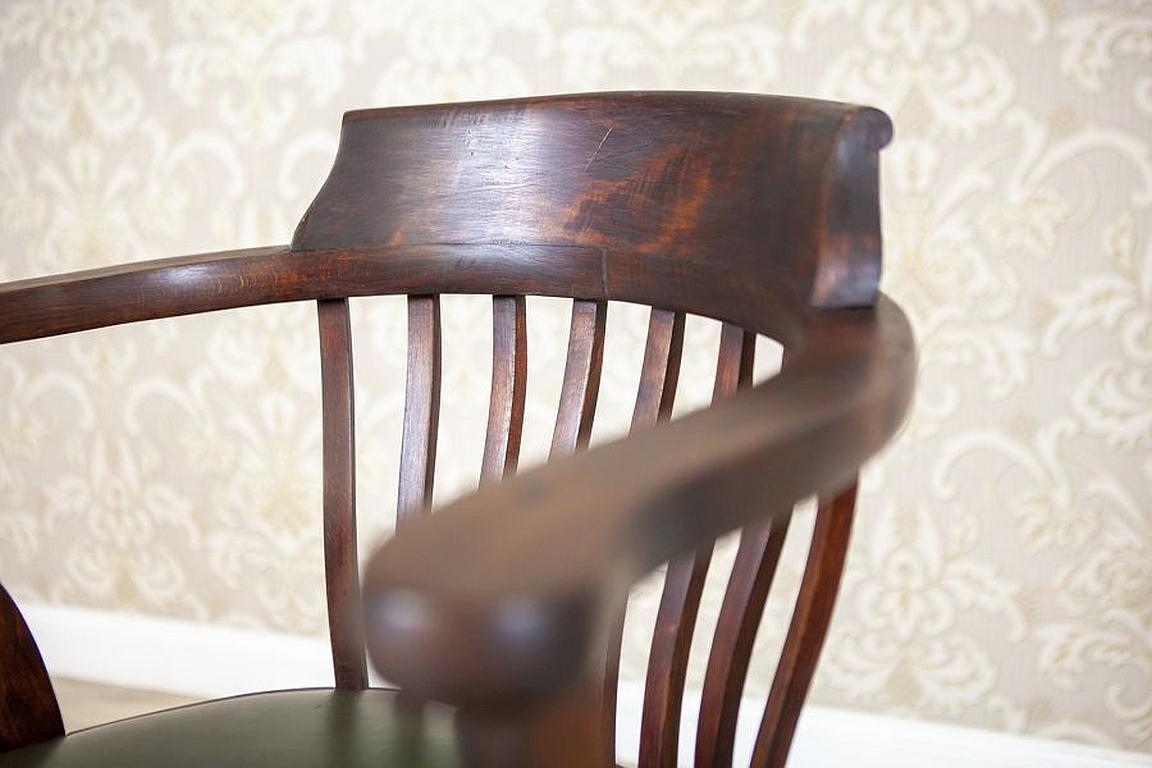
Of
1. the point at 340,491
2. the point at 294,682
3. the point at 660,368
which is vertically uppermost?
the point at 660,368

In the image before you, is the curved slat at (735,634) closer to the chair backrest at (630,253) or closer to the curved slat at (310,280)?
the chair backrest at (630,253)

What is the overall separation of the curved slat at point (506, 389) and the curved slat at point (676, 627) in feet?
0.54

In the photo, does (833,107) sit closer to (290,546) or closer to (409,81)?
(409,81)

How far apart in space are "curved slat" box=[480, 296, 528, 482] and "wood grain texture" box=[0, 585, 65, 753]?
251 millimetres

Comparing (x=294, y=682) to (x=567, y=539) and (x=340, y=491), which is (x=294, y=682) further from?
(x=567, y=539)

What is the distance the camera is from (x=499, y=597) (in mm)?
190

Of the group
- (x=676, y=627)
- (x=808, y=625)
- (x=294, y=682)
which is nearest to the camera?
(x=808, y=625)

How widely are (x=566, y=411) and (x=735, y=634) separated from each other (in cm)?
22

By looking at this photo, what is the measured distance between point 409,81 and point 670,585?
122 centimetres

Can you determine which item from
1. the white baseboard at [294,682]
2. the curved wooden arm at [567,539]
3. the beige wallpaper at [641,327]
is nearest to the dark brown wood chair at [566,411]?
the curved wooden arm at [567,539]

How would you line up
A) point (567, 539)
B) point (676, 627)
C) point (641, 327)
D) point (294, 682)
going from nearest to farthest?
point (567, 539), point (676, 627), point (641, 327), point (294, 682)

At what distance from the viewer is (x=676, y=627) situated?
1.72ft

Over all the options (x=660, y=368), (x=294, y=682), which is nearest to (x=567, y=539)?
(x=660, y=368)

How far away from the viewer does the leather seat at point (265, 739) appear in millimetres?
570
